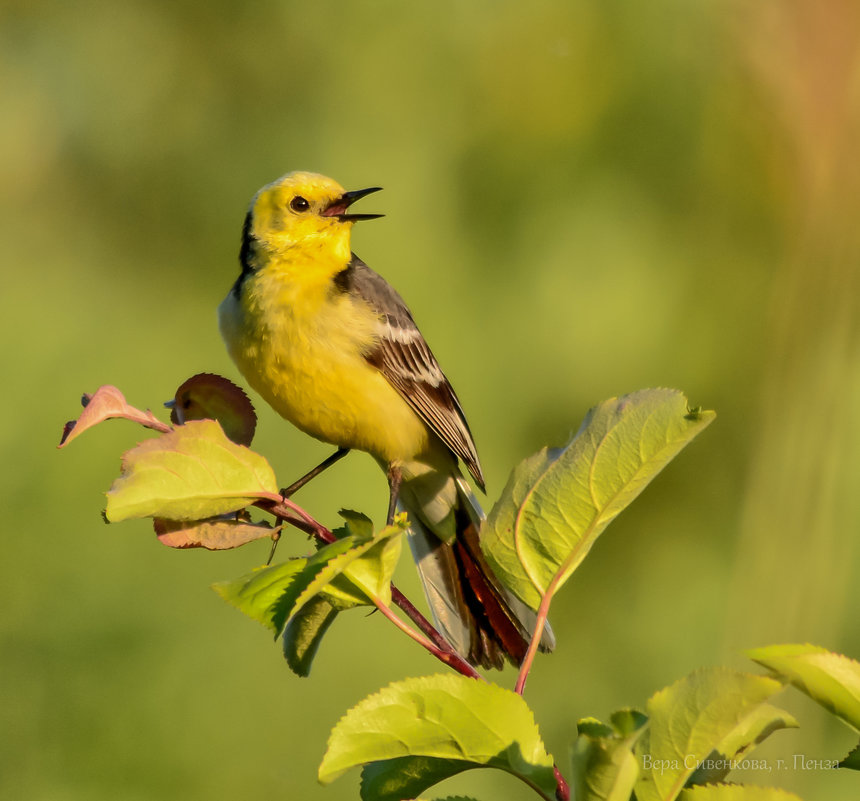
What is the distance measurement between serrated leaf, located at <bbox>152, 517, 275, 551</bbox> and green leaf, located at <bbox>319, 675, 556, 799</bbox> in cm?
54

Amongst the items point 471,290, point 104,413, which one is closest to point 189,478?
point 104,413

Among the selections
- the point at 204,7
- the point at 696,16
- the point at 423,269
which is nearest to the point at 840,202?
the point at 696,16

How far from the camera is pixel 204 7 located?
Result: 24.1 feet

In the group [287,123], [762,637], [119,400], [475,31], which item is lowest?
[762,637]

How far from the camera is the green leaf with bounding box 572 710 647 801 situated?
1.10 m

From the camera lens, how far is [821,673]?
122 centimetres

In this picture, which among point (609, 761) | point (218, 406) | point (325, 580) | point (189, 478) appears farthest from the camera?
point (218, 406)

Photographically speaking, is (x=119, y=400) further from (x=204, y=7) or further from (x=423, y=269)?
(x=204, y=7)

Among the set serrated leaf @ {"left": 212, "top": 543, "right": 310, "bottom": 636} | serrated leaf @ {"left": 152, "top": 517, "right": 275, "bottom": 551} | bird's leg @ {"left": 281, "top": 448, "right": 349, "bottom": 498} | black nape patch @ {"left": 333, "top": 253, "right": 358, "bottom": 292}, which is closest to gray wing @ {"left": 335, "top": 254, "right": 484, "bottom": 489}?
black nape patch @ {"left": 333, "top": 253, "right": 358, "bottom": 292}

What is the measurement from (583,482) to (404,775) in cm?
45

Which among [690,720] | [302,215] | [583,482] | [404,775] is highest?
[302,215]

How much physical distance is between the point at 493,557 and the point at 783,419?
440 cm

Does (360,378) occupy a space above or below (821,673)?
above

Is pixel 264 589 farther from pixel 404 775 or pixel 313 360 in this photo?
pixel 313 360
